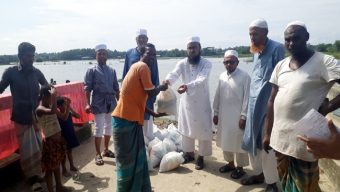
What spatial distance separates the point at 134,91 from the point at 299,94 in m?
1.83

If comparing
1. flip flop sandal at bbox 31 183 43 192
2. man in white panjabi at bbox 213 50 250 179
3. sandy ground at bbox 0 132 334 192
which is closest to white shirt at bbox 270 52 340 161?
man in white panjabi at bbox 213 50 250 179

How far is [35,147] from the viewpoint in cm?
460

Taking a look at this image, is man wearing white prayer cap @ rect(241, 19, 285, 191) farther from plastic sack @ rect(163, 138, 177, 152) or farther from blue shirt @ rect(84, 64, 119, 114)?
blue shirt @ rect(84, 64, 119, 114)

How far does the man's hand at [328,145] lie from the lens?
1.71 metres

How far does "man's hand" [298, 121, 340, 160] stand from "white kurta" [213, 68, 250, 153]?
9.84 feet

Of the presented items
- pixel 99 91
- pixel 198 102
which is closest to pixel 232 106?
pixel 198 102

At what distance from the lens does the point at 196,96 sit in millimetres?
5305

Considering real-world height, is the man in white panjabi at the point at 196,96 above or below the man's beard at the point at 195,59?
below

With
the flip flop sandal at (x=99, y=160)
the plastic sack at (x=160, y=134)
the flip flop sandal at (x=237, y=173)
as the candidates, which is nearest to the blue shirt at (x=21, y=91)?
the flip flop sandal at (x=99, y=160)

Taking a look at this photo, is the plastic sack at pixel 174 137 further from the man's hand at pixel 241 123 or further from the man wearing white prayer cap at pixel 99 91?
the man's hand at pixel 241 123

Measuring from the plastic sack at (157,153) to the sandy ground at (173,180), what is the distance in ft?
0.53

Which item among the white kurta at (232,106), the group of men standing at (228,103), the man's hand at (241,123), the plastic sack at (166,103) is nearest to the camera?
the group of men standing at (228,103)

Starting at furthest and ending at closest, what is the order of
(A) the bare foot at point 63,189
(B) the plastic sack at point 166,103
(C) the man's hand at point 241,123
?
(C) the man's hand at point 241,123 < (B) the plastic sack at point 166,103 < (A) the bare foot at point 63,189

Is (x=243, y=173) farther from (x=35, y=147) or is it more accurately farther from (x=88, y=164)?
(x=35, y=147)
